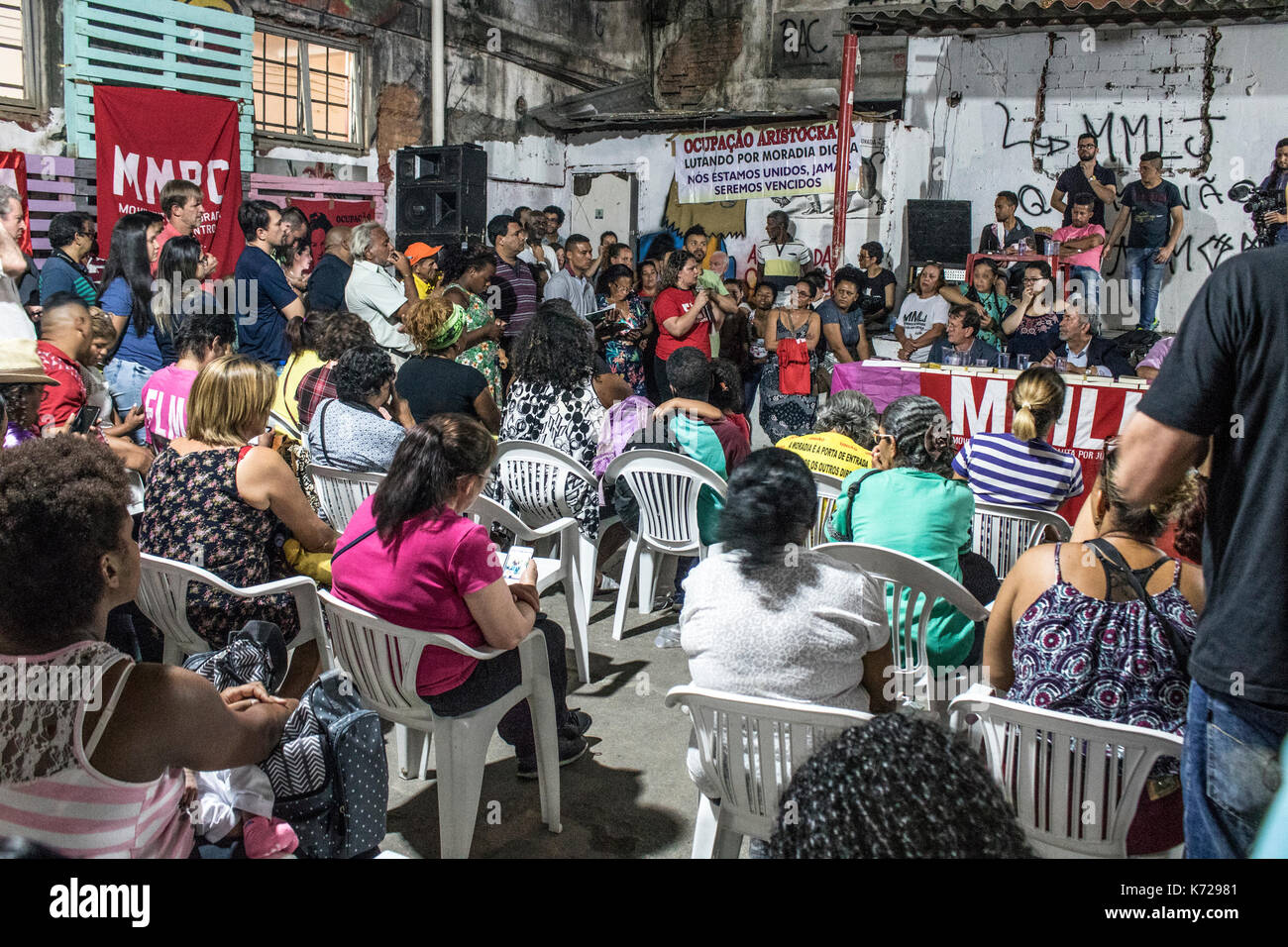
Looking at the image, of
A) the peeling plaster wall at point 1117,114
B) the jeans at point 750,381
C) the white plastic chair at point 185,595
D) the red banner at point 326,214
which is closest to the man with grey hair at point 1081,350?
the jeans at point 750,381

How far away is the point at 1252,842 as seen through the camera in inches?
66.0

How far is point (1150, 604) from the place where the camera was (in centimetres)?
221

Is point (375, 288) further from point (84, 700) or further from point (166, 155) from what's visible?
point (84, 700)

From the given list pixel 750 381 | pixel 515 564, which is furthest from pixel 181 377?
pixel 750 381

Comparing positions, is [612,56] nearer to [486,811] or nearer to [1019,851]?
[486,811]

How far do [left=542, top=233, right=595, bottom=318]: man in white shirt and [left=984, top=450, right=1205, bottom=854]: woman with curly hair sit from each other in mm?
6241

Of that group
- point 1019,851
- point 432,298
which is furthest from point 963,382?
point 1019,851

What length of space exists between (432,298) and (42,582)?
11.8 feet

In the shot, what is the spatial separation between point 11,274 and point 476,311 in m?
2.59

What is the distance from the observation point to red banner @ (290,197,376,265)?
1043 centimetres

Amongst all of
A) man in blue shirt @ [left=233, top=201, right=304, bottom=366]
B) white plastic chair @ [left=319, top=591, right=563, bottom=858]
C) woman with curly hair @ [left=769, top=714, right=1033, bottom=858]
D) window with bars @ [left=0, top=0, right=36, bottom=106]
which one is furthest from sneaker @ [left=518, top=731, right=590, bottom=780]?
window with bars @ [left=0, top=0, right=36, bottom=106]

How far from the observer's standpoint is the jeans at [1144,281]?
975 cm

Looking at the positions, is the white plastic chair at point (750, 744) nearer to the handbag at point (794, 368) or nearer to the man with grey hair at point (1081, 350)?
the handbag at point (794, 368)
